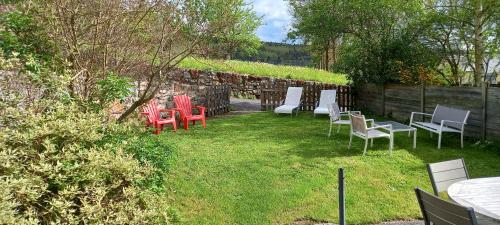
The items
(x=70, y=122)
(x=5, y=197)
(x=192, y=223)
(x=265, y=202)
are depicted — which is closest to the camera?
(x=5, y=197)

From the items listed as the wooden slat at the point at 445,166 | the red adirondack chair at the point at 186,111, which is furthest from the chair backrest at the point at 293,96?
the wooden slat at the point at 445,166

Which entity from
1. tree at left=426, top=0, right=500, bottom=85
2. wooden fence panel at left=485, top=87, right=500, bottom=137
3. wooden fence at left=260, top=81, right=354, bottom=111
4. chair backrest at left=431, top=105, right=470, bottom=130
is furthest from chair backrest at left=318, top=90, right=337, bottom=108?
wooden fence panel at left=485, top=87, right=500, bottom=137

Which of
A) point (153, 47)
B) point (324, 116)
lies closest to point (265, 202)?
point (153, 47)

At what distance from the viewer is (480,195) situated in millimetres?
3055

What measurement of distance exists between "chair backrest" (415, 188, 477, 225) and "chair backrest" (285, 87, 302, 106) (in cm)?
1032

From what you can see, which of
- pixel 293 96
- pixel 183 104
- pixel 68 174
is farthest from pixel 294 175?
pixel 293 96

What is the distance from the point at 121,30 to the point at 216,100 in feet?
29.5

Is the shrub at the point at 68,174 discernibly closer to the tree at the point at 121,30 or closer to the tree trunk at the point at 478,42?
the tree at the point at 121,30

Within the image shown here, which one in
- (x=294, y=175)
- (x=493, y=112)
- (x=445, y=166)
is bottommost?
(x=294, y=175)

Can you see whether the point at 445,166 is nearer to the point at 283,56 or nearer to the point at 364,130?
the point at 364,130

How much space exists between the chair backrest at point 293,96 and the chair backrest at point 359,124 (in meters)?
5.42

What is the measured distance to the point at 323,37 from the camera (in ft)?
47.3

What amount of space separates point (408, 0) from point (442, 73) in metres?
2.35

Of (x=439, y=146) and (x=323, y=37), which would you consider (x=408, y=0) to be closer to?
(x=323, y=37)
